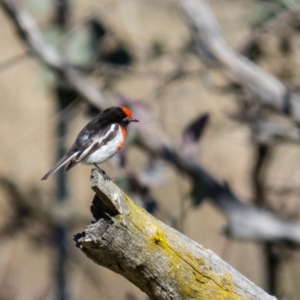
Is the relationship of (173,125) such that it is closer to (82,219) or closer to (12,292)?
(82,219)

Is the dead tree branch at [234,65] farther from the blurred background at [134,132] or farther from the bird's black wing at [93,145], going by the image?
the bird's black wing at [93,145]

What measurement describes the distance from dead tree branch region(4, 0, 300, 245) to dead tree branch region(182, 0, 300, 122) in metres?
0.65

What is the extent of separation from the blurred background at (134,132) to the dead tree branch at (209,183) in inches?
1.7

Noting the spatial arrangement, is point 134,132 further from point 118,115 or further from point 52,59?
point 118,115

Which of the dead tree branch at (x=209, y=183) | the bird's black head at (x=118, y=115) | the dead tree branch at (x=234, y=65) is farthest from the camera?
the dead tree branch at (x=209, y=183)

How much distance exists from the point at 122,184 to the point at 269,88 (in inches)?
50.2

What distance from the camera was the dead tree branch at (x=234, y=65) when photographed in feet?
17.2

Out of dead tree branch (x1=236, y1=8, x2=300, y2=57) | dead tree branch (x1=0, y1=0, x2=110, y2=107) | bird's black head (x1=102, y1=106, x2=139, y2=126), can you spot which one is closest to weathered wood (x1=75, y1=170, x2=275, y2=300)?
bird's black head (x1=102, y1=106, x2=139, y2=126)

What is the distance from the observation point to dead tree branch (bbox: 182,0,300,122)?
525 cm

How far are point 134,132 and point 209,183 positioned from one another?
0.62 meters

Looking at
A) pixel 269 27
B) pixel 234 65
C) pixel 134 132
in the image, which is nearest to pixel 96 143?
pixel 134 132

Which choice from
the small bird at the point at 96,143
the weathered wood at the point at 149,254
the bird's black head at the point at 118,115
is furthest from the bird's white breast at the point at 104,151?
the weathered wood at the point at 149,254

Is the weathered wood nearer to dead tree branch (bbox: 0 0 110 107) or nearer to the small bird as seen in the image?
the small bird

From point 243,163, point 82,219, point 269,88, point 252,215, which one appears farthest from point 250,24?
point 243,163
